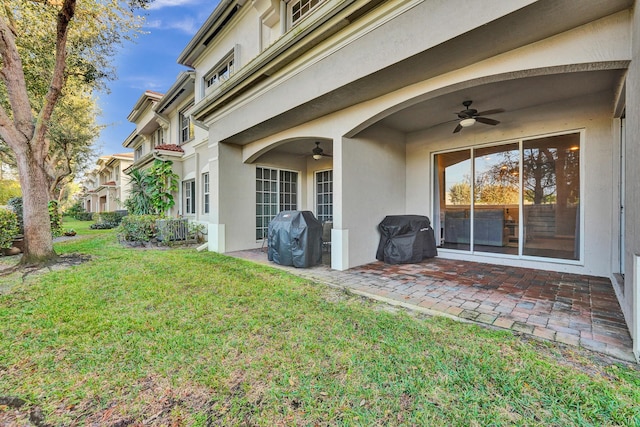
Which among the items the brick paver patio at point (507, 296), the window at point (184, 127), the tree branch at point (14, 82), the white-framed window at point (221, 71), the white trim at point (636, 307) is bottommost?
the brick paver patio at point (507, 296)

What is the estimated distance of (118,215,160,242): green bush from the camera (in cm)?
951

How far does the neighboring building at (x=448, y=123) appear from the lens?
300 cm

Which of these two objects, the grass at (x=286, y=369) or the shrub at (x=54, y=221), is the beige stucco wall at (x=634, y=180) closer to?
the grass at (x=286, y=369)

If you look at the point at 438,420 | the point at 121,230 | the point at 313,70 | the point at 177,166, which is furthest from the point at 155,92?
the point at 438,420

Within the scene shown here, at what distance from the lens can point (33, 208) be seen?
6098mm

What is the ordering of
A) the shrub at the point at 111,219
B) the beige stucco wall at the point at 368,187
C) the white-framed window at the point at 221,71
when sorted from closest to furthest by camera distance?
the beige stucco wall at the point at 368,187 < the white-framed window at the point at 221,71 < the shrub at the point at 111,219

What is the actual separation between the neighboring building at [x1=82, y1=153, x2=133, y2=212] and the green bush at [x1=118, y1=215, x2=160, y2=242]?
1000 centimetres

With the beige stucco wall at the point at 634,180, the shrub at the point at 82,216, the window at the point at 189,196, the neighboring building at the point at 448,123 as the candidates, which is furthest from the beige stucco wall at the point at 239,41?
the shrub at the point at 82,216

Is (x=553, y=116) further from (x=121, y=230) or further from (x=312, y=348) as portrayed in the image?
(x=121, y=230)

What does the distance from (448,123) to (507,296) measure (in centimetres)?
449

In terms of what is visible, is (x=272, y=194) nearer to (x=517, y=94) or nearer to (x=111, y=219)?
(x=517, y=94)

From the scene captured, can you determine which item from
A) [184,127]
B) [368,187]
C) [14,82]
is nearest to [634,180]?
[368,187]

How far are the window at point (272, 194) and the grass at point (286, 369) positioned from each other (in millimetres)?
5251

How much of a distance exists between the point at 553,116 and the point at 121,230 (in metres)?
13.5
